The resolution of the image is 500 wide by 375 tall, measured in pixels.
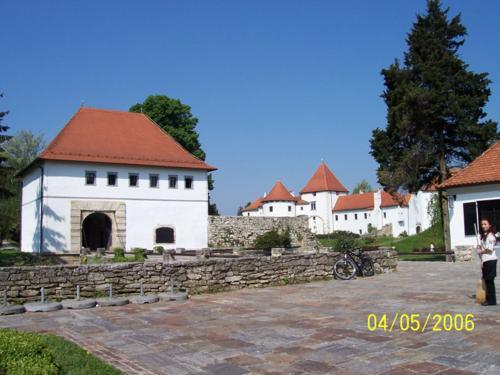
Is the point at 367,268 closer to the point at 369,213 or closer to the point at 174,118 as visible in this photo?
the point at 174,118

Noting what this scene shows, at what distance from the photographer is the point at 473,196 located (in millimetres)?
22000

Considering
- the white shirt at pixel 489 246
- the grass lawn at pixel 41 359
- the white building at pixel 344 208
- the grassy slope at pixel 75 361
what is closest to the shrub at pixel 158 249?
the white shirt at pixel 489 246

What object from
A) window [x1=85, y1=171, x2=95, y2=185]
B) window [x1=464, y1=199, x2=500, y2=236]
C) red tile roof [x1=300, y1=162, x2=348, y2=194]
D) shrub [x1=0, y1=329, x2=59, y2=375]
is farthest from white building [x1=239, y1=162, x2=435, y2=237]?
shrub [x1=0, y1=329, x2=59, y2=375]

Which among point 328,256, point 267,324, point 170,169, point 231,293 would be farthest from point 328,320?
point 170,169

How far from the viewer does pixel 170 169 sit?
33.4 meters

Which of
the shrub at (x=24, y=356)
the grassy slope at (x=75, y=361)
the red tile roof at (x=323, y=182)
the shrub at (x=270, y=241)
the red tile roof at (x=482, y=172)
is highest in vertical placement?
the red tile roof at (x=323, y=182)

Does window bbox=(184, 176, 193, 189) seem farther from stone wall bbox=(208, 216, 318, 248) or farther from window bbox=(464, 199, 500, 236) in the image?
window bbox=(464, 199, 500, 236)

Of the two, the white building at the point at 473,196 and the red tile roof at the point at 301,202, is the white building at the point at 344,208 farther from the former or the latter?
the white building at the point at 473,196

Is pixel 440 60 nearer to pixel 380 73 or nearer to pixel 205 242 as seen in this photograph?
pixel 380 73

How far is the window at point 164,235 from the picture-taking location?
3272 centimetres

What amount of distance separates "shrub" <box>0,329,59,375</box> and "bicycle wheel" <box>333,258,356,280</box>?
11.0 metres

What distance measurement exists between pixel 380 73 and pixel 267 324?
73.4 ft

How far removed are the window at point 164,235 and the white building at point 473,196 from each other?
17.6 metres

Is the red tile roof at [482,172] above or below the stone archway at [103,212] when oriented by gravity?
above
